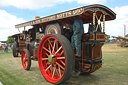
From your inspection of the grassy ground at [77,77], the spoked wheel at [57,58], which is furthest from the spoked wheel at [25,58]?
the spoked wheel at [57,58]

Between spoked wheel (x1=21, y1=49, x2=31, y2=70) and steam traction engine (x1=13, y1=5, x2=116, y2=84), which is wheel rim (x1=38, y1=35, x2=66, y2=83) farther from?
spoked wheel (x1=21, y1=49, x2=31, y2=70)

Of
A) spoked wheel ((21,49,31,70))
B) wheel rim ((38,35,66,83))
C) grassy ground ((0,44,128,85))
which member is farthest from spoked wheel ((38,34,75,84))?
spoked wheel ((21,49,31,70))

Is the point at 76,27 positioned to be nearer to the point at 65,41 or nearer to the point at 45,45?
the point at 65,41

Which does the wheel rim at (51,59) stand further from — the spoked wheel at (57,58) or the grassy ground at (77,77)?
the grassy ground at (77,77)

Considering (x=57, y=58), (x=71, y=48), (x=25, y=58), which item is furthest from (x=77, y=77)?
(x=25, y=58)

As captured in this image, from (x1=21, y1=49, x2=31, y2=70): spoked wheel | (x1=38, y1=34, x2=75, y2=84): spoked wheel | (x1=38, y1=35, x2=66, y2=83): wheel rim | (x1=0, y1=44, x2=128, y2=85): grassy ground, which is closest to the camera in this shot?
(x1=38, y1=34, x2=75, y2=84): spoked wheel

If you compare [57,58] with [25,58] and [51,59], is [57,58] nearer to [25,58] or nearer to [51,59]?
[51,59]

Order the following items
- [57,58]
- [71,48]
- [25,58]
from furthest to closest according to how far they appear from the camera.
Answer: [25,58], [57,58], [71,48]

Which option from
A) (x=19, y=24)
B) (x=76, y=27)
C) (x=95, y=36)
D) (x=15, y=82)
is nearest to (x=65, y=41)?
(x=76, y=27)

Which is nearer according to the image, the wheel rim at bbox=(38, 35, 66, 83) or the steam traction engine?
the steam traction engine

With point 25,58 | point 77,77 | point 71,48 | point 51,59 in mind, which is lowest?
point 77,77

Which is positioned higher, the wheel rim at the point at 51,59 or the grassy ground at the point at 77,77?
the wheel rim at the point at 51,59

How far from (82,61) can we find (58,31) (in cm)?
119

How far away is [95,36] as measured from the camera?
342cm
